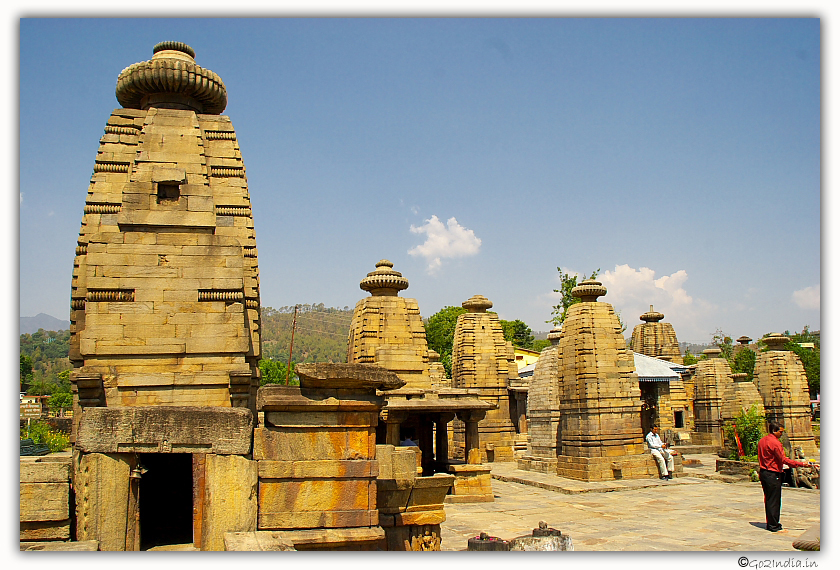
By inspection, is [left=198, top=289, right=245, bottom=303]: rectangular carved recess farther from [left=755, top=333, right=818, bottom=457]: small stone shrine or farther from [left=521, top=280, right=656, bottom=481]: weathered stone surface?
[left=755, top=333, right=818, bottom=457]: small stone shrine

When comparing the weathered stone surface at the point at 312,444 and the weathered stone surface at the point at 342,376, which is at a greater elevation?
the weathered stone surface at the point at 342,376

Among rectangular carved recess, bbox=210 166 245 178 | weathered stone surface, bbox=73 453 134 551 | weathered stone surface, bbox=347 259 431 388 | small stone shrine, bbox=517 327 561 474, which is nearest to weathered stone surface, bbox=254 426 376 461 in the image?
weathered stone surface, bbox=73 453 134 551

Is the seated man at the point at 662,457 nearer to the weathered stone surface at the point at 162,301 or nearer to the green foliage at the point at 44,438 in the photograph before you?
the weathered stone surface at the point at 162,301

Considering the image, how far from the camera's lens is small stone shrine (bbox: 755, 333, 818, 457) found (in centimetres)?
2459

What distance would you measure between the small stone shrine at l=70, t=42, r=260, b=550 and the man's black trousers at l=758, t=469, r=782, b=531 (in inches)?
297

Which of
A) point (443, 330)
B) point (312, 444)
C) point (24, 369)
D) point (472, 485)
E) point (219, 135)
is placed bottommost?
point (472, 485)

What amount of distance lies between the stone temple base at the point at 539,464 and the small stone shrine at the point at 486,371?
3.37 metres

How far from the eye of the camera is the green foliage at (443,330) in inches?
2039

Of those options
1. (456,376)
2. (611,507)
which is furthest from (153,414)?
(456,376)

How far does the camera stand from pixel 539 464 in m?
20.3

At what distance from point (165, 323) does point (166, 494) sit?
110 inches

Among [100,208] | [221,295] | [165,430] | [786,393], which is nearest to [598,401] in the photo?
[786,393]

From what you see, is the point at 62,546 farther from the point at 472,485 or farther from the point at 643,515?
the point at 472,485

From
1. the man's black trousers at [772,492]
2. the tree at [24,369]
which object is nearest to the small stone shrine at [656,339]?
the man's black trousers at [772,492]
